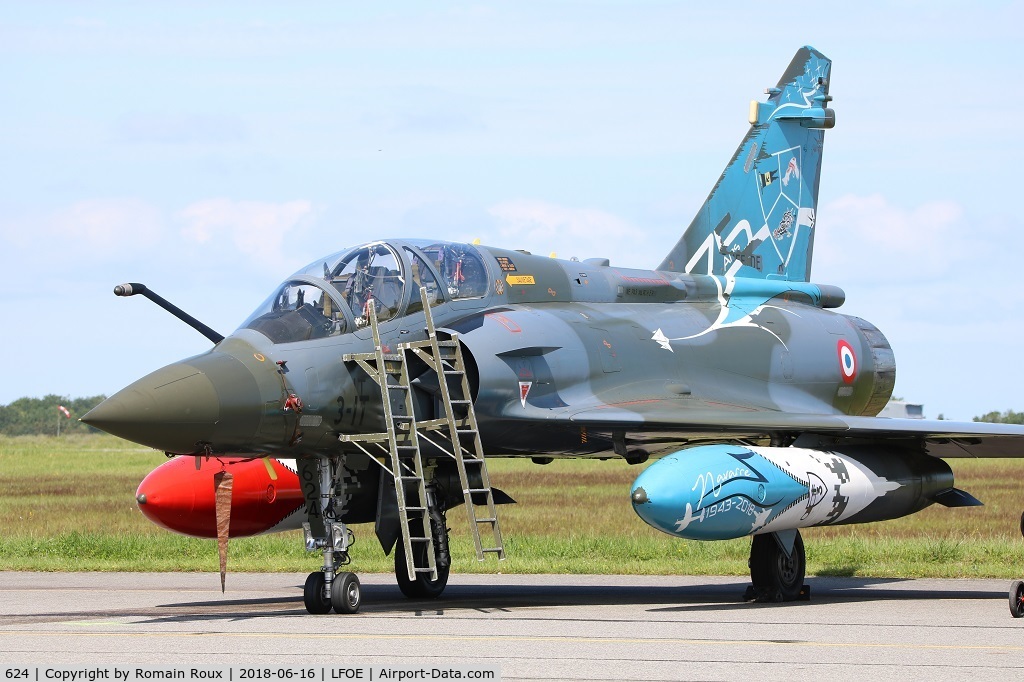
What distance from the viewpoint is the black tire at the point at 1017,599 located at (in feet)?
40.9

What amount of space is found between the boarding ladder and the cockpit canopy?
285mm

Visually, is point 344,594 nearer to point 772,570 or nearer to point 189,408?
point 189,408

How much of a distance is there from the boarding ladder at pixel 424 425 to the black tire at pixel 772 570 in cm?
301

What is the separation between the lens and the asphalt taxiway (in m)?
9.50

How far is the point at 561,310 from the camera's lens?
1531cm

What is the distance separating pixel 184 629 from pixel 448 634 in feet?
7.13

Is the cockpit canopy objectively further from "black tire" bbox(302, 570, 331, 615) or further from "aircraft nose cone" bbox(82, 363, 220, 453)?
"black tire" bbox(302, 570, 331, 615)

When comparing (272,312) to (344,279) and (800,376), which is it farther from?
(800,376)

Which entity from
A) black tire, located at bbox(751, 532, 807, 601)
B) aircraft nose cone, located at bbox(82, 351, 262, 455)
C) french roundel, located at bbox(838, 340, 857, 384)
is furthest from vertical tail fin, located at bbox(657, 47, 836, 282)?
aircraft nose cone, located at bbox(82, 351, 262, 455)

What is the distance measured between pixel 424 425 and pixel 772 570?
4009mm

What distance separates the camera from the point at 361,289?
13.7 meters

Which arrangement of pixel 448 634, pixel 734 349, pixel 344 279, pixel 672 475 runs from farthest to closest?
pixel 734 349
pixel 344 279
pixel 672 475
pixel 448 634

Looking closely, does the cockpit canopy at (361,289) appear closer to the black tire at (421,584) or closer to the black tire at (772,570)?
the black tire at (421,584)

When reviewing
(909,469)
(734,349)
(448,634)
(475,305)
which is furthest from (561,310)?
(448,634)
